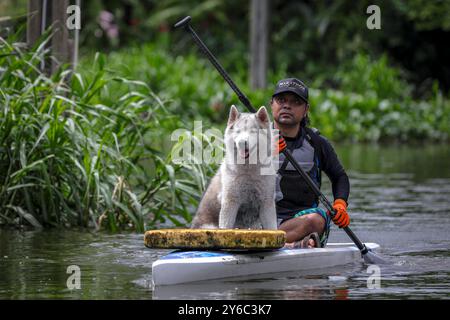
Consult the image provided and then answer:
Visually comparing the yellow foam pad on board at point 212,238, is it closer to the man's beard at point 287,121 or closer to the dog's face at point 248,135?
the dog's face at point 248,135

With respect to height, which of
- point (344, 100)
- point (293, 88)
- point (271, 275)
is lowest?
point (271, 275)

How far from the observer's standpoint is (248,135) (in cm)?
805

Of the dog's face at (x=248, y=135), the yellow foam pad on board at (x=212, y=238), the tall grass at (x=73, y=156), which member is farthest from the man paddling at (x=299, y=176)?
the tall grass at (x=73, y=156)

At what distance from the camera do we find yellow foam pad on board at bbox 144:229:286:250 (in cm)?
793

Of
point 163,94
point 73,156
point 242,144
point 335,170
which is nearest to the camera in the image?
point 242,144

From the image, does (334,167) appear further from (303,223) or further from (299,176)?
(303,223)

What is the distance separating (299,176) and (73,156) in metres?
2.70

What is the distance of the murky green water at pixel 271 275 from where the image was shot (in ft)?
25.1

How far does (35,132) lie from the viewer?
423 inches

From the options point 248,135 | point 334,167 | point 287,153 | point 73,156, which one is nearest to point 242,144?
point 248,135

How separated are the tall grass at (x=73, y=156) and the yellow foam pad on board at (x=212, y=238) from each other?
269cm

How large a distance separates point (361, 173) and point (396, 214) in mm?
4537

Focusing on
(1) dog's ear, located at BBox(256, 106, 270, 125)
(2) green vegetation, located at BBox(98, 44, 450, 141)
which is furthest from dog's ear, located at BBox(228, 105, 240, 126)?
(2) green vegetation, located at BBox(98, 44, 450, 141)
